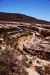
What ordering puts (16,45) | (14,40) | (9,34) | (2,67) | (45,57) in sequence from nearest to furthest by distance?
(2,67), (45,57), (16,45), (14,40), (9,34)

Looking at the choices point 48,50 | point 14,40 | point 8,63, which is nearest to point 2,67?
point 8,63

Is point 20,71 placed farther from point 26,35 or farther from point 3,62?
point 26,35

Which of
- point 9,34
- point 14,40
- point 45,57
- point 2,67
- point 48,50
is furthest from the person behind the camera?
point 9,34

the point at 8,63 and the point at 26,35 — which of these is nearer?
the point at 8,63

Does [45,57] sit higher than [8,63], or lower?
Answer: lower

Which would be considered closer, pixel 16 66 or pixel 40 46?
pixel 16 66

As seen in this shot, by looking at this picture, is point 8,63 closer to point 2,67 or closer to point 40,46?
point 2,67

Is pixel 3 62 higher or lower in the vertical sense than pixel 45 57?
higher

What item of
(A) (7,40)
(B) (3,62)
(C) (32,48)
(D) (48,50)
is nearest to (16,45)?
(A) (7,40)

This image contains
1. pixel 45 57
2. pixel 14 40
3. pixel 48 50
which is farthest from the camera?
pixel 14 40
